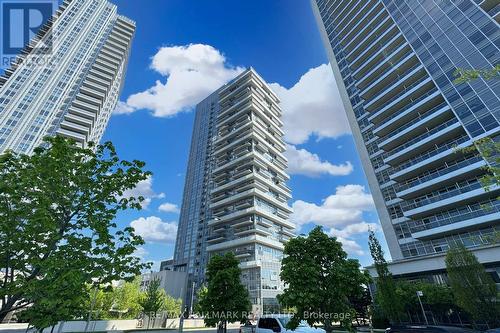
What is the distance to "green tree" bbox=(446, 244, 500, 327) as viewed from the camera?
71.5 ft

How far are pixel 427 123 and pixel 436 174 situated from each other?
8.52 m

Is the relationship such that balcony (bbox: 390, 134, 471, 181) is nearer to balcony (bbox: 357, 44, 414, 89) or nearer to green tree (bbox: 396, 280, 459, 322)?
green tree (bbox: 396, 280, 459, 322)

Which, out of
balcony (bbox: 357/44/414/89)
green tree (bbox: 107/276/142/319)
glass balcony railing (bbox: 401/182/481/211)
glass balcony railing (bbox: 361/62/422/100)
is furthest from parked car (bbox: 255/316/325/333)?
balcony (bbox: 357/44/414/89)

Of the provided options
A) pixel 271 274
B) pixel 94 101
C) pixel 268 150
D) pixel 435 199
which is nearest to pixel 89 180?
pixel 435 199

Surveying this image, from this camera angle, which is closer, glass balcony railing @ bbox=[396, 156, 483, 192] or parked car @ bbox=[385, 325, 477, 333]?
parked car @ bbox=[385, 325, 477, 333]

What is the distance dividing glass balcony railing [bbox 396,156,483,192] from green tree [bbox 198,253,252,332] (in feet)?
108

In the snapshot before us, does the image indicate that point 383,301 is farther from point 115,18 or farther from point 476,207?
point 115,18

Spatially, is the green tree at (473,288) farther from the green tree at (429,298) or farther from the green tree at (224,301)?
the green tree at (224,301)

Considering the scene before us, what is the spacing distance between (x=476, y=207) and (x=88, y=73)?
373ft

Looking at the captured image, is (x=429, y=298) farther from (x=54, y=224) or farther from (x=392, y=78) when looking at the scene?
(x=392, y=78)

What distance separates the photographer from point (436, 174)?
37000mm

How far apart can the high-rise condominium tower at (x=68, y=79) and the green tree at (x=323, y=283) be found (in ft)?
244

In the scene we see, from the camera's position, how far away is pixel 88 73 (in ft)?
305

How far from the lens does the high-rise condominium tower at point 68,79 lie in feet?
239
